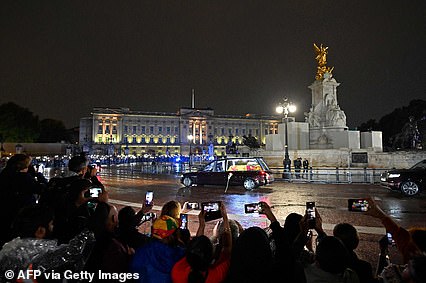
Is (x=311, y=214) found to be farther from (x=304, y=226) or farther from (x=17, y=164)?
(x=17, y=164)

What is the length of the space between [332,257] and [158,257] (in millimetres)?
1478

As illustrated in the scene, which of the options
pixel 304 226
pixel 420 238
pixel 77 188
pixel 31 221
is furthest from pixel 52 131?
pixel 420 238

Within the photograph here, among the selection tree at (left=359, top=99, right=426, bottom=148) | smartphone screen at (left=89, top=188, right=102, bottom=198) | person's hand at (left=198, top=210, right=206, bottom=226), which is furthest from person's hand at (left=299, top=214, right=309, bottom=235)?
tree at (left=359, top=99, right=426, bottom=148)

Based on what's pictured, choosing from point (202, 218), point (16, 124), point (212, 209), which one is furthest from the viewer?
point (16, 124)

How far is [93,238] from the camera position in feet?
9.86

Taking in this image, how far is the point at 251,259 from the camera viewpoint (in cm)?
245

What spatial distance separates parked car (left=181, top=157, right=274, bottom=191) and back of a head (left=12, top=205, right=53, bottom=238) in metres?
13.1

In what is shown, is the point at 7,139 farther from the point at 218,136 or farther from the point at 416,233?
the point at 416,233

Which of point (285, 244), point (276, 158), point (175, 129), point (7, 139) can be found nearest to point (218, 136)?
point (175, 129)

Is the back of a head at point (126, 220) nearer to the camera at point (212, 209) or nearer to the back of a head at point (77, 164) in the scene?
the camera at point (212, 209)

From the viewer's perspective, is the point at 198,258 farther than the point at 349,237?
No

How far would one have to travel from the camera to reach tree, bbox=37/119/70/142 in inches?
3894

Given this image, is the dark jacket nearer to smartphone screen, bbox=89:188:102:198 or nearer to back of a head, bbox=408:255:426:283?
back of a head, bbox=408:255:426:283

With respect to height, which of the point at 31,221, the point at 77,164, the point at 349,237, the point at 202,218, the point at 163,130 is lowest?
the point at 349,237
